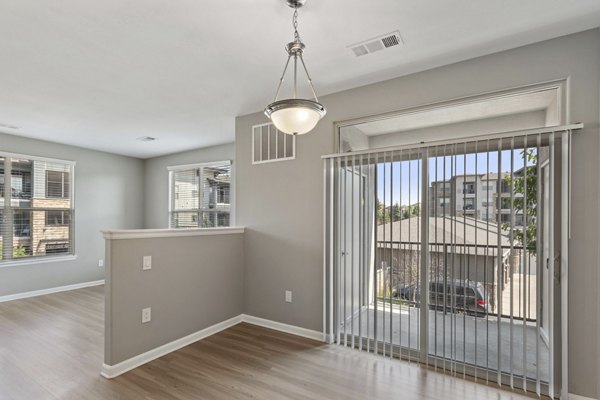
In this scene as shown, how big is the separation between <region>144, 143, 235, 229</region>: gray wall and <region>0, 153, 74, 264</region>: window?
1488 mm

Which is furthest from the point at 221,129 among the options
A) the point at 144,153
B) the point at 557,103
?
the point at 557,103

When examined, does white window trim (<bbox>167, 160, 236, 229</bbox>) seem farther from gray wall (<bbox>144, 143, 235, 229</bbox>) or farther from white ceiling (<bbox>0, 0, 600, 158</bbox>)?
white ceiling (<bbox>0, 0, 600, 158</bbox>)

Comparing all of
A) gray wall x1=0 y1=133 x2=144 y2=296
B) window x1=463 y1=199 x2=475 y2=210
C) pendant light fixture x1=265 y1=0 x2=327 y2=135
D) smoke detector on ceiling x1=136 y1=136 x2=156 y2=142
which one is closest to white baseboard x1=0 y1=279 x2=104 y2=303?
gray wall x1=0 y1=133 x2=144 y2=296

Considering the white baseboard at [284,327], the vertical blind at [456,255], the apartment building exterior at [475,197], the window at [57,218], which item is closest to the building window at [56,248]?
the window at [57,218]

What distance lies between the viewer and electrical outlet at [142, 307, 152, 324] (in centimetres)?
291

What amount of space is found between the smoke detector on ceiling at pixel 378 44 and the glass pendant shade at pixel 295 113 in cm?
91

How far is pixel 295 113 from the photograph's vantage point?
1889 millimetres

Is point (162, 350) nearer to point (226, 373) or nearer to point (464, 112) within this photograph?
point (226, 373)

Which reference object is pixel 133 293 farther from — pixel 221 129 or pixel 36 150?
pixel 36 150

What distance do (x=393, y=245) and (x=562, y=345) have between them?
4.57 ft

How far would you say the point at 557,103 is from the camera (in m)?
2.40

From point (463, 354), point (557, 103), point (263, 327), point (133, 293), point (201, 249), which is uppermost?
point (557, 103)

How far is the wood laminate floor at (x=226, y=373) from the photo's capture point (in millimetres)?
2396

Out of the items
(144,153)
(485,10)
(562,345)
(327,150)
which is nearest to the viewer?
(485,10)
